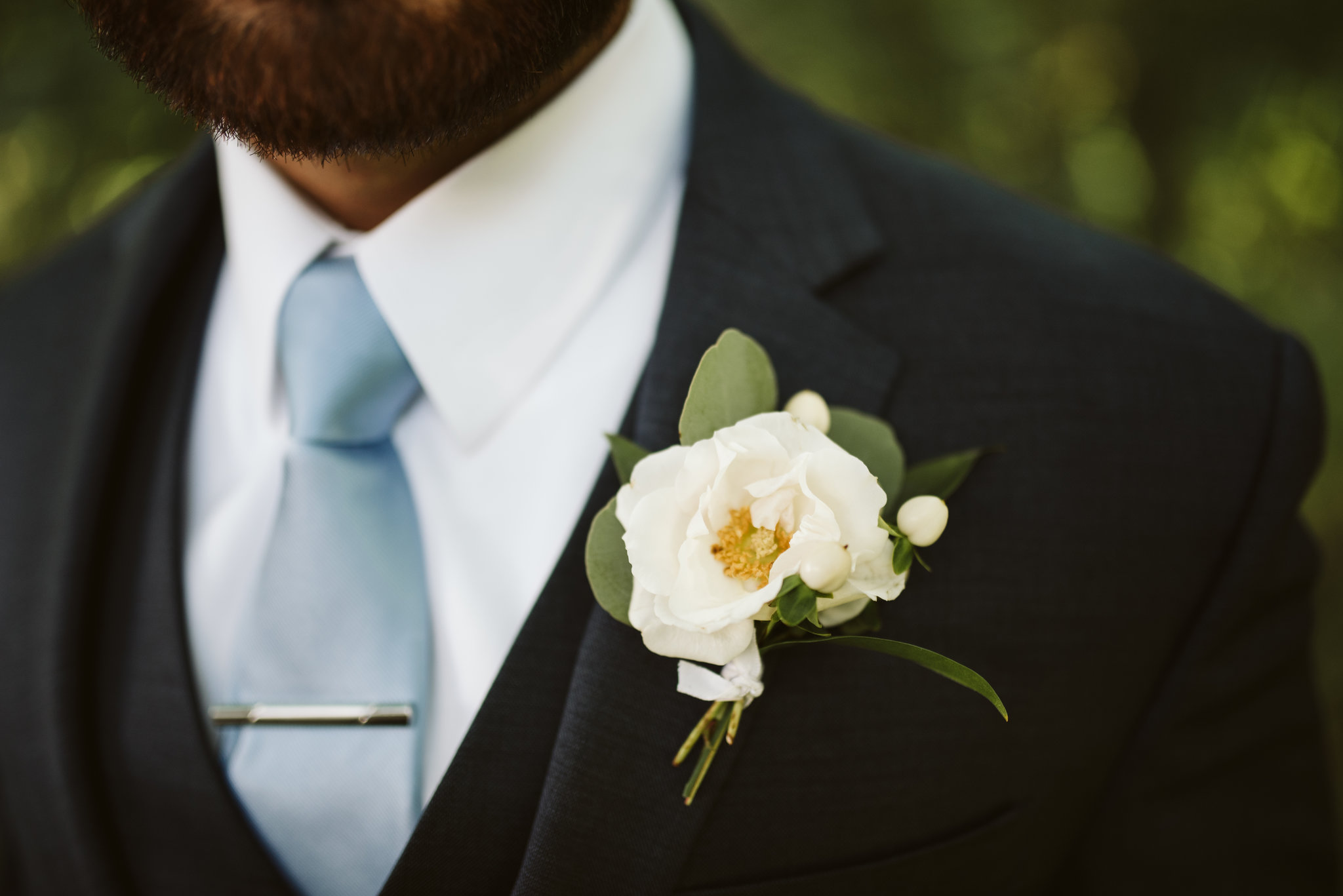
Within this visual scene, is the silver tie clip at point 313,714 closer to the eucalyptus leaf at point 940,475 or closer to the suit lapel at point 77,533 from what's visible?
the suit lapel at point 77,533

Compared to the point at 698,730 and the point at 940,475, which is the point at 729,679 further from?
the point at 940,475

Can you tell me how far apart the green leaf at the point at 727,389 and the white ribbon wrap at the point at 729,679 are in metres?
0.16

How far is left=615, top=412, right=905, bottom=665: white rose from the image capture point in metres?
0.57

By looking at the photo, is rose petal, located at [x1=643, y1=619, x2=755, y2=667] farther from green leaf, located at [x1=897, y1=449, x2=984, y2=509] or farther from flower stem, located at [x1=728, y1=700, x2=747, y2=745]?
green leaf, located at [x1=897, y1=449, x2=984, y2=509]

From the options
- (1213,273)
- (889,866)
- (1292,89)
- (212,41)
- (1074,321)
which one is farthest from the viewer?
(1213,273)

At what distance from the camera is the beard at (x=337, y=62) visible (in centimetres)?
67

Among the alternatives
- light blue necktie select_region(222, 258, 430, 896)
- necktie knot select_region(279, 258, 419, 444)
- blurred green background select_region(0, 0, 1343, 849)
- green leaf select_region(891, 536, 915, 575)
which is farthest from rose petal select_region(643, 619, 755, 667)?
blurred green background select_region(0, 0, 1343, 849)

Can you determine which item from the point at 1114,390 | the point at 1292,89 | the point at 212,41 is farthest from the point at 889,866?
the point at 1292,89

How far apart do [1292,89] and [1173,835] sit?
1.48m

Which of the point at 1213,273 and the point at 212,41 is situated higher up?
the point at 212,41

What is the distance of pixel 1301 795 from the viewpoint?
38.4 inches

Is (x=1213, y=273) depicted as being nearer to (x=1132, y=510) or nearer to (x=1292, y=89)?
(x=1292, y=89)

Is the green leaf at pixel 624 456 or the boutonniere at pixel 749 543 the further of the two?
the green leaf at pixel 624 456

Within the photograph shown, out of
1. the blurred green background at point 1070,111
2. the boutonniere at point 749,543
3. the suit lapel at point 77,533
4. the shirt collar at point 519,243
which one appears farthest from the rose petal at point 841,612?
the blurred green background at point 1070,111
